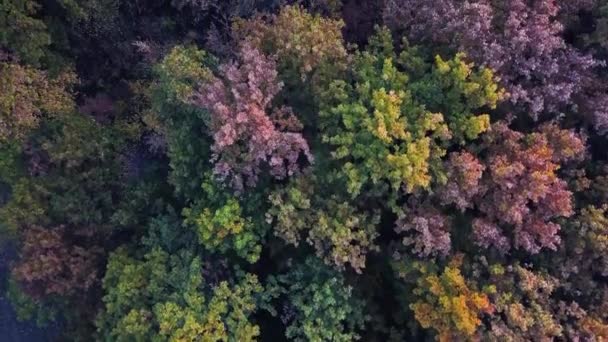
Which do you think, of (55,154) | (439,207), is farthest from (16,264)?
(439,207)

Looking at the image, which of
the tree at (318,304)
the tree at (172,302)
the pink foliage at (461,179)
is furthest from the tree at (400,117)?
the tree at (172,302)

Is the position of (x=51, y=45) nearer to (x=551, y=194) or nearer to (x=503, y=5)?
(x=503, y=5)

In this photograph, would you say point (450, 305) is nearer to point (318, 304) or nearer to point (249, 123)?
point (318, 304)

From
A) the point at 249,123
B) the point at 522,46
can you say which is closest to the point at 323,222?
the point at 249,123

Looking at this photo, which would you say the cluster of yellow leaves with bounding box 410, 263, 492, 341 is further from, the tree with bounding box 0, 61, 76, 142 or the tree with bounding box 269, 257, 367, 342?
the tree with bounding box 0, 61, 76, 142

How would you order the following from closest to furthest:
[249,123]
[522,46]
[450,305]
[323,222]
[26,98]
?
[522,46] < [450,305] < [249,123] < [323,222] < [26,98]

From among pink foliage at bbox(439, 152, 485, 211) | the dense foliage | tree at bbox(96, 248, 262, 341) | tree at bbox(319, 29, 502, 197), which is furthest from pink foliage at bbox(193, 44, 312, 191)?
pink foliage at bbox(439, 152, 485, 211)

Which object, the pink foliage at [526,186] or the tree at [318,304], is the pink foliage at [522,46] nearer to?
the pink foliage at [526,186]
